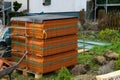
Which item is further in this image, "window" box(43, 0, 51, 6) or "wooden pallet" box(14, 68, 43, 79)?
"window" box(43, 0, 51, 6)

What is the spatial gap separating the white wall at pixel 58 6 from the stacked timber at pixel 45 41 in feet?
36.0

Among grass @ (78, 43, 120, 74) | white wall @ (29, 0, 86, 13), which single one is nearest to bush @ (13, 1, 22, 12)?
white wall @ (29, 0, 86, 13)

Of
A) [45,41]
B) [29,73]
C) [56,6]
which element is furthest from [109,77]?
[56,6]

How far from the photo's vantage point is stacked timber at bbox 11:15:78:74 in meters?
8.56

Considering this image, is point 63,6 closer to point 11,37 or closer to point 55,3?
point 55,3

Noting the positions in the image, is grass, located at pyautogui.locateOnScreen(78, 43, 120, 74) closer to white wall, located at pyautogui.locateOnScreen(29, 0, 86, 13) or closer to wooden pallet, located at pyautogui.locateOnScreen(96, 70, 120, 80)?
wooden pallet, located at pyautogui.locateOnScreen(96, 70, 120, 80)

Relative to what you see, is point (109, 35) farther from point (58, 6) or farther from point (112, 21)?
point (58, 6)

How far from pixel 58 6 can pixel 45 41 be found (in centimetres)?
1350

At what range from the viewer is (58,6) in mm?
21859

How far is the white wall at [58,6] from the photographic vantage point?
20.3 meters

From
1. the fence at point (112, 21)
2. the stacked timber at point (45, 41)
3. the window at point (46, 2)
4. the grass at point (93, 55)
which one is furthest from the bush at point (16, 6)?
the stacked timber at point (45, 41)

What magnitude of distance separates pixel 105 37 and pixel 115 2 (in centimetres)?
951

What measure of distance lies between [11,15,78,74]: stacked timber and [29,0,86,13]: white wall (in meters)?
11.0

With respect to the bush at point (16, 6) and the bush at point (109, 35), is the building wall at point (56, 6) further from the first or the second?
the bush at point (109, 35)
